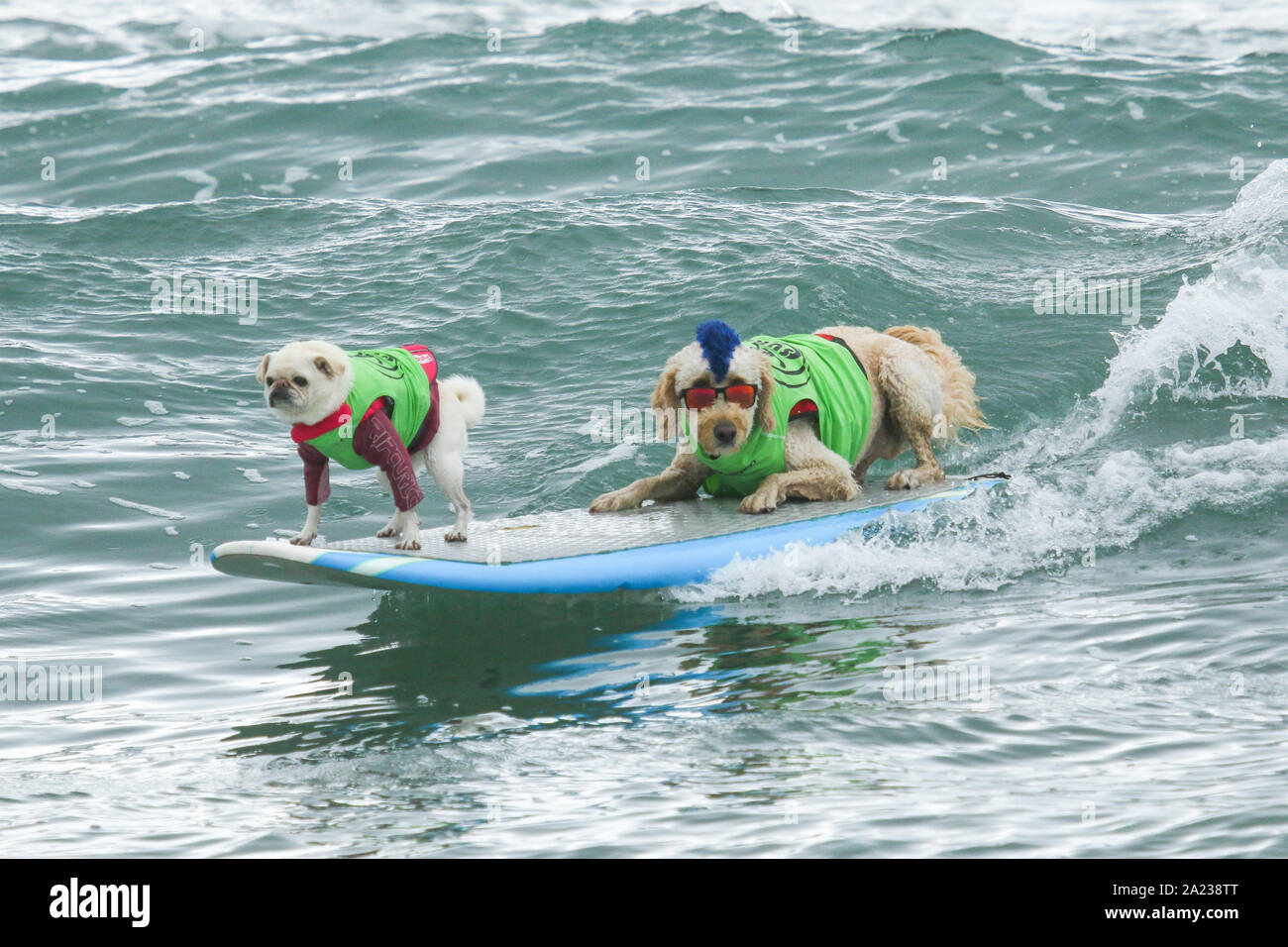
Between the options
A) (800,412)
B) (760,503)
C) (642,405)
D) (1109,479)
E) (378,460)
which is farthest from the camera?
(642,405)

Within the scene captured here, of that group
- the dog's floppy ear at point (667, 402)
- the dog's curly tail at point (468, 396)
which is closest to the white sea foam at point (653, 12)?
the dog's floppy ear at point (667, 402)

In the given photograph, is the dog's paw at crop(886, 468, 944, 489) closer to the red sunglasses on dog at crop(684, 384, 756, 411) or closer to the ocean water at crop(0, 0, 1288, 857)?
the ocean water at crop(0, 0, 1288, 857)

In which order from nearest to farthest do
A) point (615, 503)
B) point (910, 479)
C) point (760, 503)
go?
point (760, 503), point (615, 503), point (910, 479)

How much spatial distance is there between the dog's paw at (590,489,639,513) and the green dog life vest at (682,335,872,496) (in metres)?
0.48

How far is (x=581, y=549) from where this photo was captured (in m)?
7.74

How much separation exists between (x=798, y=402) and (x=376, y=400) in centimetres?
257

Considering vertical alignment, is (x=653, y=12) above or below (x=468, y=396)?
above

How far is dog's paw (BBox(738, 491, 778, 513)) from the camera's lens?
8.11m

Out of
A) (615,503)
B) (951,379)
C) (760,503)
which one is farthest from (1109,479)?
(615,503)

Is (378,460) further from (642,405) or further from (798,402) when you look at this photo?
(642,405)

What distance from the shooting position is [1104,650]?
633 cm

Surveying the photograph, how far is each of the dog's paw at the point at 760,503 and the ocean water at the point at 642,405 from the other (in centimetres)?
42

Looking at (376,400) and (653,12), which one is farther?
(653,12)
